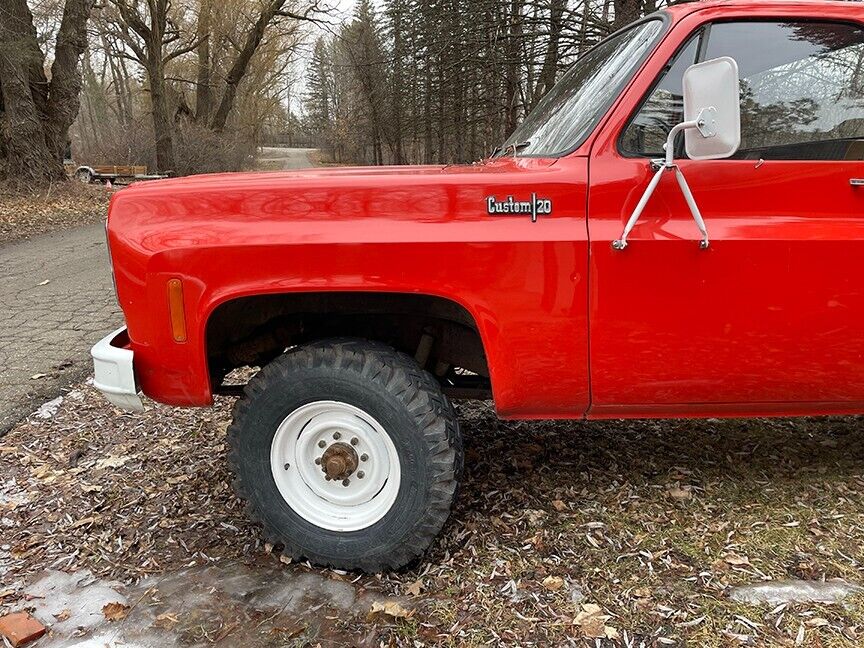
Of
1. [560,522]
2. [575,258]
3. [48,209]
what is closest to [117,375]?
[575,258]

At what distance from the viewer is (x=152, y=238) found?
243cm

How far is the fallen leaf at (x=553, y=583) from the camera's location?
2.42 meters

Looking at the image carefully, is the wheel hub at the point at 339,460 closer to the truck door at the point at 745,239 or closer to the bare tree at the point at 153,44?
the truck door at the point at 745,239

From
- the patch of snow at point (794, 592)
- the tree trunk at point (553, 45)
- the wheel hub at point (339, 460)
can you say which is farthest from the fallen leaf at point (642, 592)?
the tree trunk at point (553, 45)

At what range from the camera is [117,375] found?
8.37 feet

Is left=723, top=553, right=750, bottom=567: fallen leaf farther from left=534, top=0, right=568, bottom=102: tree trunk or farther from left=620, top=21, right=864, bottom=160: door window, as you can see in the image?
left=534, top=0, right=568, bottom=102: tree trunk

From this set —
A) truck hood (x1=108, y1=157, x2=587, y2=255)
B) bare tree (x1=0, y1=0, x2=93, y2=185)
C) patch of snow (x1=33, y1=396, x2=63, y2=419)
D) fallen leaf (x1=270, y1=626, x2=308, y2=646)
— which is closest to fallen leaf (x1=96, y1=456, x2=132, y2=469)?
patch of snow (x1=33, y1=396, x2=63, y2=419)

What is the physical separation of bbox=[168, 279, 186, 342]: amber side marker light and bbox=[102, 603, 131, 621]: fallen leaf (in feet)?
3.30

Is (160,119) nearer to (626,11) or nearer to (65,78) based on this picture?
(65,78)

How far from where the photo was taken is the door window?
2463 millimetres

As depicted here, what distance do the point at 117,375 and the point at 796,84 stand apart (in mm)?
2869

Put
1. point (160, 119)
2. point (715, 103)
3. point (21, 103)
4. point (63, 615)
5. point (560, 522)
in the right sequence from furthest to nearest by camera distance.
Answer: point (160, 119) < point (21, 103) < point (560, 522) < point (63, 615) < point (715, 103)

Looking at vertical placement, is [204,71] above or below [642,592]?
above

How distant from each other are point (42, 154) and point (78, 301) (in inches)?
357
